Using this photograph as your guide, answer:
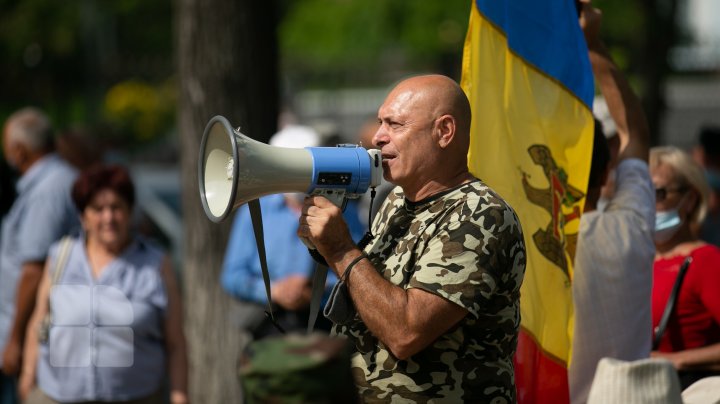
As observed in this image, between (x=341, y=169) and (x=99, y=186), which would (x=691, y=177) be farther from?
(x=99, y=186)

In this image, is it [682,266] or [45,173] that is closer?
[682,266]

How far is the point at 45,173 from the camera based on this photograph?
6.91 metres

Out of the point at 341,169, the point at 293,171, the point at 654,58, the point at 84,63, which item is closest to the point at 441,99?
the point at 341,169

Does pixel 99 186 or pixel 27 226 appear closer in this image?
pixel 99 186

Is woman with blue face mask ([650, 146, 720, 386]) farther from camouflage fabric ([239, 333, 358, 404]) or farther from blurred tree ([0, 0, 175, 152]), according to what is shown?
blurred tree ([0, 0, 175, 152])

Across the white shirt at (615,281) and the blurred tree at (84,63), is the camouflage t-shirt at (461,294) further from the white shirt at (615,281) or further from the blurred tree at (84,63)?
the blurred tree at (84,63)

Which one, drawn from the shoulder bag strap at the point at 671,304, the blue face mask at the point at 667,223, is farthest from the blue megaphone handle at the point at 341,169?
the blue face mask at the point at 667,223

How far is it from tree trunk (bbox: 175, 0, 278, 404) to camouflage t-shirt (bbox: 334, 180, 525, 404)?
3892 millimetres

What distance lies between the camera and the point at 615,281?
4.07 m


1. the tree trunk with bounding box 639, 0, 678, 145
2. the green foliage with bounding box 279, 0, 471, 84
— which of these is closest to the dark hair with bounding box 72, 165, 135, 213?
the tree trunk with bounding box 639, 0, 678, 145

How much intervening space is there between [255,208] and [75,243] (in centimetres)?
236

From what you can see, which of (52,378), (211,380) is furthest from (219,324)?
(52,378)

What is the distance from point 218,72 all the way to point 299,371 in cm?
504

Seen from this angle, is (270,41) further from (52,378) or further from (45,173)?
(52,378)
